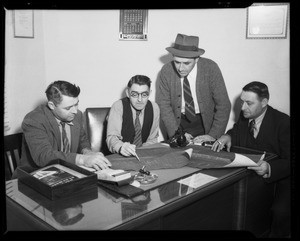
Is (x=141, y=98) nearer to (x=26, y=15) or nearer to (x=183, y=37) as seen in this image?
(x=183, y=37)

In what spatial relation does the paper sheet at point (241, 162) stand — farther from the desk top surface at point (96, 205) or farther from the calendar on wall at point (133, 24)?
the calendar on wall at point (133, 24)

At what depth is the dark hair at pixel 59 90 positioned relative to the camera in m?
1.61

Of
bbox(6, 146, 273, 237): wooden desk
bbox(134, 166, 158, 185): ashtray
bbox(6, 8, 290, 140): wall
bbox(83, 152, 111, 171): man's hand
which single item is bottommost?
bbox(6, 146, 273, 237): wooden desk

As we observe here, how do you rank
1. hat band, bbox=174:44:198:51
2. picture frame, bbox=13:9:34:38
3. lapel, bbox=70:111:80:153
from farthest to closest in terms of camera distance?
hat band, bbox=174:44:198:51, lapel, bbox=70:111:80:153, picture frame, bbox=13:9:34:38

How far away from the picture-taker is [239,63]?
185 centimetres

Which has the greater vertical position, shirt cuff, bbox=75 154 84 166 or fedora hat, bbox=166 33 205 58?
fedora hat, bbox=166 33 205 58

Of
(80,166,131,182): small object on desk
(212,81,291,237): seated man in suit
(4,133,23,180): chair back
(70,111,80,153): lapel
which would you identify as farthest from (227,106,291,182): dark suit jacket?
(4,133,23,180): chair back

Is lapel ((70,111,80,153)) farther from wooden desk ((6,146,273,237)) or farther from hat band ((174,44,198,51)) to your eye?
hat band ((174,44,198,51))

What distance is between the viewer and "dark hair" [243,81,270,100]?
1646 millimetres

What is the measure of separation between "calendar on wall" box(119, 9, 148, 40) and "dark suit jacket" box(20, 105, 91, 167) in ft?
1.92

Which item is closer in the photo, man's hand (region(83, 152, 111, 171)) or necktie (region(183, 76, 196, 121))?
man's hand (region(83, 152, 111, 171))

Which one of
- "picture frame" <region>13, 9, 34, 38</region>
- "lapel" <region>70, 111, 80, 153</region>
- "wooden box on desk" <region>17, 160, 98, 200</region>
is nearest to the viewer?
"wooden box on desk" <region>17, 160, 98, 200</region>
